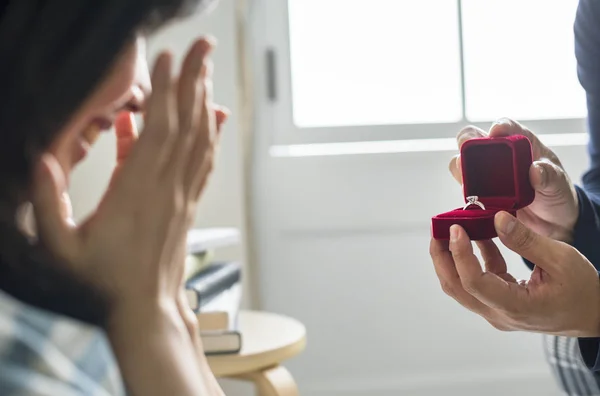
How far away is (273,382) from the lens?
1.12 m

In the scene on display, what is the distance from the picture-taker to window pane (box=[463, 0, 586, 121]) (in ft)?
6.02

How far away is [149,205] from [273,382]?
0.72 metres

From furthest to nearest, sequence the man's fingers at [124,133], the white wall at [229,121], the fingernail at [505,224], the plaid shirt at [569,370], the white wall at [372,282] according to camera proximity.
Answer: the white wall at [372,282], the white wall at [229,121], the plaid shirt at [569,370], the fingernail at [505,224], the man's fingers at [124,133]

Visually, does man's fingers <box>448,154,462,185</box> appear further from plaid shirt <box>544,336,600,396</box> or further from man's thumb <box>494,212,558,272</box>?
plaid shirt <box>544,336,600,396</box>

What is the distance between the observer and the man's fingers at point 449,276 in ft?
2.68

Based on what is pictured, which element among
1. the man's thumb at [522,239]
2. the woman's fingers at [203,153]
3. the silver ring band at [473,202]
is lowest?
the man's thumb at [522,239]

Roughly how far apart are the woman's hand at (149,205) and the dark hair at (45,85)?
1cm

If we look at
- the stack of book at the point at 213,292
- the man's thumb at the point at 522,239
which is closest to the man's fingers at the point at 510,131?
the man's thumb at the point at 522,239

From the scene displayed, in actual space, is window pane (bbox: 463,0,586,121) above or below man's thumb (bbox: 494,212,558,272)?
above

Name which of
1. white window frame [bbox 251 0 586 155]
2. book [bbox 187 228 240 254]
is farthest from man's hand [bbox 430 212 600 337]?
white window frame [bbox 251 0 586 155]

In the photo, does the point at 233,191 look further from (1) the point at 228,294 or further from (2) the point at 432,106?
(2) the point at 432,106

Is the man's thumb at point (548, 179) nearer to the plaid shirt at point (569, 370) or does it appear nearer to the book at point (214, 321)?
the plaid shirt at point (569, 370)

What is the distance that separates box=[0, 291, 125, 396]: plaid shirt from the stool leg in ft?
2.18

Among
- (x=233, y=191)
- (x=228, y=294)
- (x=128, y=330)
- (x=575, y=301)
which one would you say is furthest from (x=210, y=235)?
(x=128, y=330)
